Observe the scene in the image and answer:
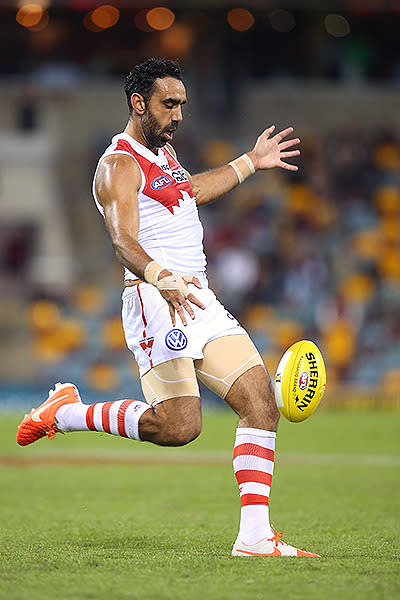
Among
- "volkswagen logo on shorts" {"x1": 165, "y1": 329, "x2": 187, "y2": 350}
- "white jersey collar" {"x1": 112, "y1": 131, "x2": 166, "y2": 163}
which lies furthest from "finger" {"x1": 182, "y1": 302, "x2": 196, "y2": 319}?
"white jersey collar" {"x1": 112, "y1": 131, "x2": 166, "y2": 163}

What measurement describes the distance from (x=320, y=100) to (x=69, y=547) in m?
17.8

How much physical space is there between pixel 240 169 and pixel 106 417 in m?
1.78

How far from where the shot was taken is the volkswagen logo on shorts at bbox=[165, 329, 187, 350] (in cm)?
523

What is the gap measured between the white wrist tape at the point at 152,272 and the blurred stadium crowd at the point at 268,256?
11495 millimetres

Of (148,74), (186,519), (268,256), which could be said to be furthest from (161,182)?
(268,256)

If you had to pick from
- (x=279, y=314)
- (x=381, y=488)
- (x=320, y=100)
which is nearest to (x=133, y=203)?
(x=381, y=488)

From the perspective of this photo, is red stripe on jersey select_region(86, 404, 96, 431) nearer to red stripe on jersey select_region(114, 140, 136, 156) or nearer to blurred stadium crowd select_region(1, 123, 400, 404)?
red stripe on jersey select_region(114, 140, 136, 156)

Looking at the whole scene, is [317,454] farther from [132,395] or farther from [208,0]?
[208,0]

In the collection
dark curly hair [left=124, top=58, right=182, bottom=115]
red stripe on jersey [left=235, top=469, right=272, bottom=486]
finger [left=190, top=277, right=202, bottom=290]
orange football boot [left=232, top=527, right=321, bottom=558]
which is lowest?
orange football boot [left=232, top=527, right=321, bottom=558]

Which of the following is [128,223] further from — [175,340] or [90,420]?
[90,420]

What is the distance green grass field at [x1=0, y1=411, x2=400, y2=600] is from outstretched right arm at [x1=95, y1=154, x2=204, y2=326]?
1219mm

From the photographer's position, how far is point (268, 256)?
18484mm

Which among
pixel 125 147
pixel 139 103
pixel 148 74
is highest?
pixel 148 74

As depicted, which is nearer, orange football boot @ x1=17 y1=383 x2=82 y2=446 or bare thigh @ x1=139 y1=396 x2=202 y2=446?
bare thigh @ x1=139 y1=396 x2=202 y2=446
